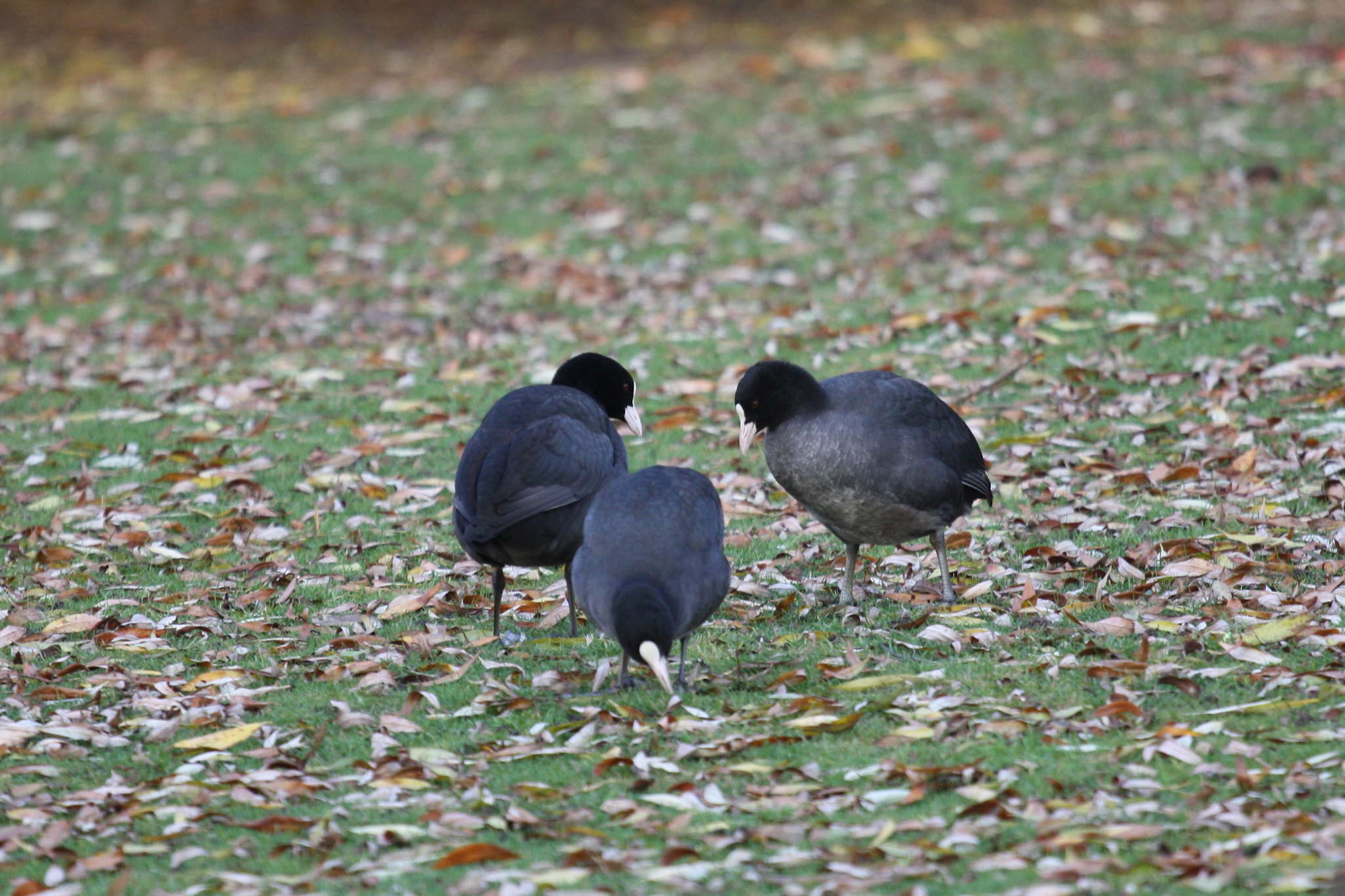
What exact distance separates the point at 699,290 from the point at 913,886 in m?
9.46

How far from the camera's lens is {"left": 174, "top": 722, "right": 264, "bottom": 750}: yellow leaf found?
5816mm

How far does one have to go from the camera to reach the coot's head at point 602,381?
25.9 feet

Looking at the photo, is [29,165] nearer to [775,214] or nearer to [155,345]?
[155,345]

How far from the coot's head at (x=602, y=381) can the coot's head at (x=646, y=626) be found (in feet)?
7.13

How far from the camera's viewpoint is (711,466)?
9.55 metres

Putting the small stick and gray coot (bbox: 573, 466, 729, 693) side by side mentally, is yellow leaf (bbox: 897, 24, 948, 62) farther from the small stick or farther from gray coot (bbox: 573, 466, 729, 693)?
gray coot (bbox: 573, 466, 729, 693)

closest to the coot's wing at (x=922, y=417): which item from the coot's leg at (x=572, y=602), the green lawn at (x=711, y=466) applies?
the green lawn at (x=711, y=466)

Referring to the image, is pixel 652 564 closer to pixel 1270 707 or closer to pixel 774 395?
pixel 774 395

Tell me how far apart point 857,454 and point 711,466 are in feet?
8.89

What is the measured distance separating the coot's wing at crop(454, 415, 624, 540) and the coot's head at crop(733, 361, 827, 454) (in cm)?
68

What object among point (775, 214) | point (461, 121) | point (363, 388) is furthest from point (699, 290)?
point (461, 121)

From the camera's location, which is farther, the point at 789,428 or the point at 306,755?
the point at 789,428

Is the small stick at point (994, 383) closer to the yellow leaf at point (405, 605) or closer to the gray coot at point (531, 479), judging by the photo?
the gray coot at point (531, 479)

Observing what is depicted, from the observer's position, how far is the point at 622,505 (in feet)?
Result: 20.4
